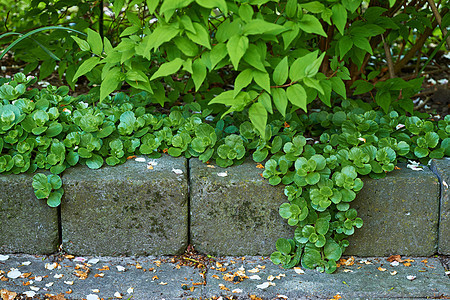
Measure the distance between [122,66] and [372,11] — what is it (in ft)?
3.59

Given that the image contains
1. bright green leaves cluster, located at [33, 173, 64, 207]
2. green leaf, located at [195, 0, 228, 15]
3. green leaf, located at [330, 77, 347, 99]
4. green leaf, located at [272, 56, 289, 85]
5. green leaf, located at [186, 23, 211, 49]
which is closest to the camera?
green leaf, located at [195, 0, 228, 15]

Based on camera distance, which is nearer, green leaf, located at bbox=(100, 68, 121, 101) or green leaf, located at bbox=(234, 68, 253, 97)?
green leaf, located at bbox=(234, 68, 253, 97)

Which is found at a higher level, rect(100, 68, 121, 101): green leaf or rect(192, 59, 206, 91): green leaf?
rect(192, 59, 206, 91): green leaf

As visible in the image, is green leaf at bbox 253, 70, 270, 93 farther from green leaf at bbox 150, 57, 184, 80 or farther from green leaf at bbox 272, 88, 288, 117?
green leaf at bbox 150, 57, 184, 80

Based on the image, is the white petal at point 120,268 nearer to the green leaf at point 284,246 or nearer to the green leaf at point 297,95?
the green leaf at point 284,246

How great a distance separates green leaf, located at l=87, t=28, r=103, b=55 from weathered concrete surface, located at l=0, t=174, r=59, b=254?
0.56 metres

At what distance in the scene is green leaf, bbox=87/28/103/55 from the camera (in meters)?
2.04

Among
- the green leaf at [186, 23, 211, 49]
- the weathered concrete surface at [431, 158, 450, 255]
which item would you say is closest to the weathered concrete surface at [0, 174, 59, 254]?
the green leaf at [186, 23, 211, 49]

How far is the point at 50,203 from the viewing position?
2.00 m

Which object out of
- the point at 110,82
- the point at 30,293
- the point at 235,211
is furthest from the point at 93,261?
the point at 110,82

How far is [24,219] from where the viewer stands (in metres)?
2.07

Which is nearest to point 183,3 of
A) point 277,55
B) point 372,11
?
point 277,55

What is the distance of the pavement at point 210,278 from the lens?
6.15 feet

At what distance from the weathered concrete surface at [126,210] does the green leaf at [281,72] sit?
0.52 meters
